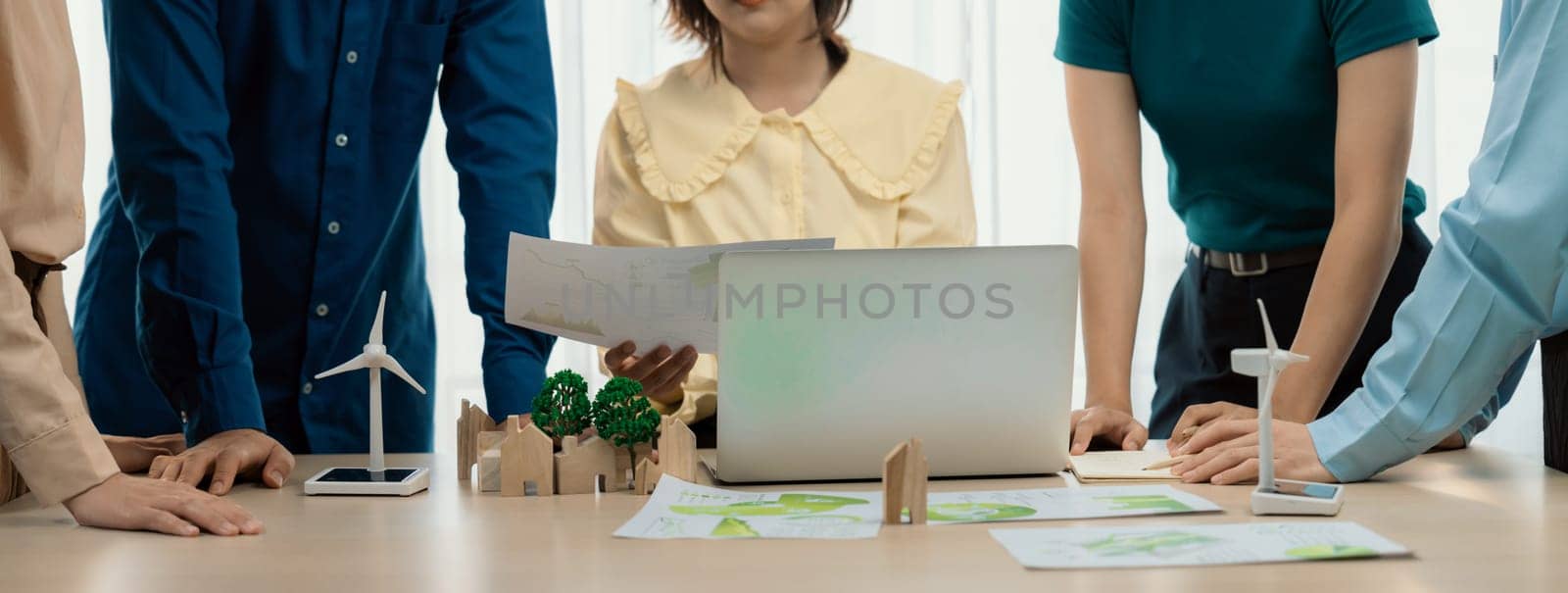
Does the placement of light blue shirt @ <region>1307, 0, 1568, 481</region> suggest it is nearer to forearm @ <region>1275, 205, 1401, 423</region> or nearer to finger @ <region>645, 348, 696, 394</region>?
forearm @ <region>1275, 205, 1401, 423</region>

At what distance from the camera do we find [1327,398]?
1.76 metres

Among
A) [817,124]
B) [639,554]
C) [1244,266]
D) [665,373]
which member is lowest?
[639,554]

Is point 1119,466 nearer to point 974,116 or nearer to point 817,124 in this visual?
point 817,124

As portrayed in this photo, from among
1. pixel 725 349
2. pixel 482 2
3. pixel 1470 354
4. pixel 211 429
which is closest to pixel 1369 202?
pixel 1470 354

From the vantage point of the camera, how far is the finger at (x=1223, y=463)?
1.27 metres

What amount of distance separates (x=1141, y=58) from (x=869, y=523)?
935 millimetres

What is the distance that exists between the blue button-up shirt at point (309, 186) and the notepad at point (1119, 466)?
636mm

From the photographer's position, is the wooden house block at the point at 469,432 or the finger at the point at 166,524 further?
the wooden house block at the point at 469,432

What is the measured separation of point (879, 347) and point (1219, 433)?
1.19 ft

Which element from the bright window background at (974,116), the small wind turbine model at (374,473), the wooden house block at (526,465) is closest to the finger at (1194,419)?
the wooden house block at (526,465)

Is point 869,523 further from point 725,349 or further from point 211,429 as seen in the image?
point 211,429

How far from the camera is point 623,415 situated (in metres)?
1.27

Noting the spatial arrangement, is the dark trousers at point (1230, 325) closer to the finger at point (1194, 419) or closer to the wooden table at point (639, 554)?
the finger at point (1194, 419)

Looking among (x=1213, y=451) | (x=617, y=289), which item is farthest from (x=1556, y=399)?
(x=617, y=289)
